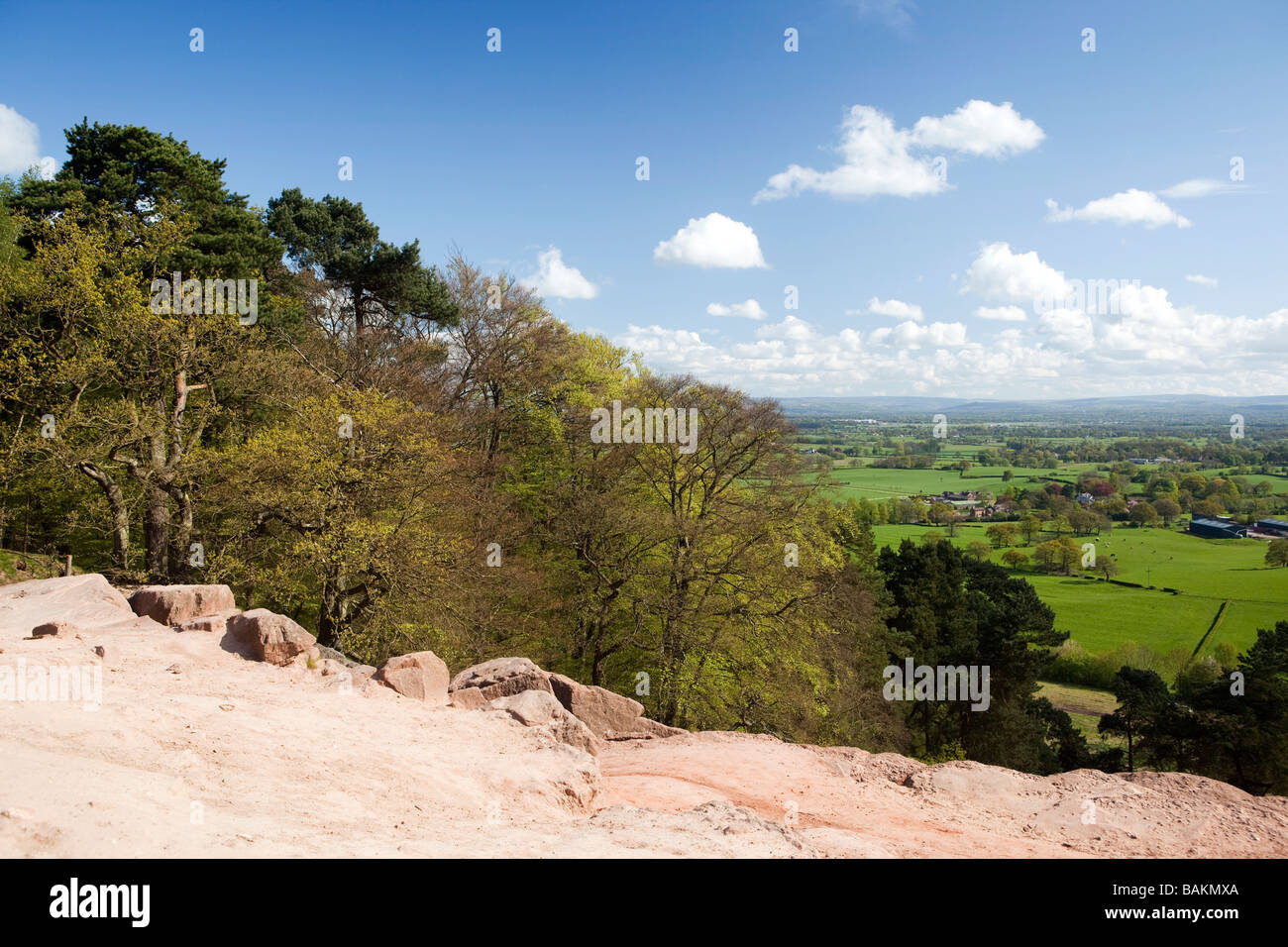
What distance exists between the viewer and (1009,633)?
38969mm

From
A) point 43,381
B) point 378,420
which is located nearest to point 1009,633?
point 378,420

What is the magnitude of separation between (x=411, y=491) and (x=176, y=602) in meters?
7.74

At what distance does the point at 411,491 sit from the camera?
2177cm

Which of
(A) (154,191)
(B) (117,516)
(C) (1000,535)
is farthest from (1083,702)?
(A) (154,191)

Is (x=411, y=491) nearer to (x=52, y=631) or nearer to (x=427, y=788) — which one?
(x=52, y=631)

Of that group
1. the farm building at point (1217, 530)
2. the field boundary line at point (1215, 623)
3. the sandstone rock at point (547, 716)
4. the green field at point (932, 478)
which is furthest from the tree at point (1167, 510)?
the sandstone rock at point (547, 716)

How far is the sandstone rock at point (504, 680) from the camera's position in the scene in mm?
14438

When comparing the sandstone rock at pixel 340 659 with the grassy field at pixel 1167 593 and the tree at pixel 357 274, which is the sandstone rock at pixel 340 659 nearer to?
the tree at pixel 357 274

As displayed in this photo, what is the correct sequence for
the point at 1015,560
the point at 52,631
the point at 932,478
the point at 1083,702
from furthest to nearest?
the point at 932,478 → the point at 1015,560 → the point at 1083,702 → the point at 52,631

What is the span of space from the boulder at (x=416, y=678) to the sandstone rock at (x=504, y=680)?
0.83 m

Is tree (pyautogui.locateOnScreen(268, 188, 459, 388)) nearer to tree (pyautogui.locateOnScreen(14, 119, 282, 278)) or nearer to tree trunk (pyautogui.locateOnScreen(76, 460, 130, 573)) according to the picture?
tree (pyautogui.locateOnScreen(14, 119, 282, 278))
